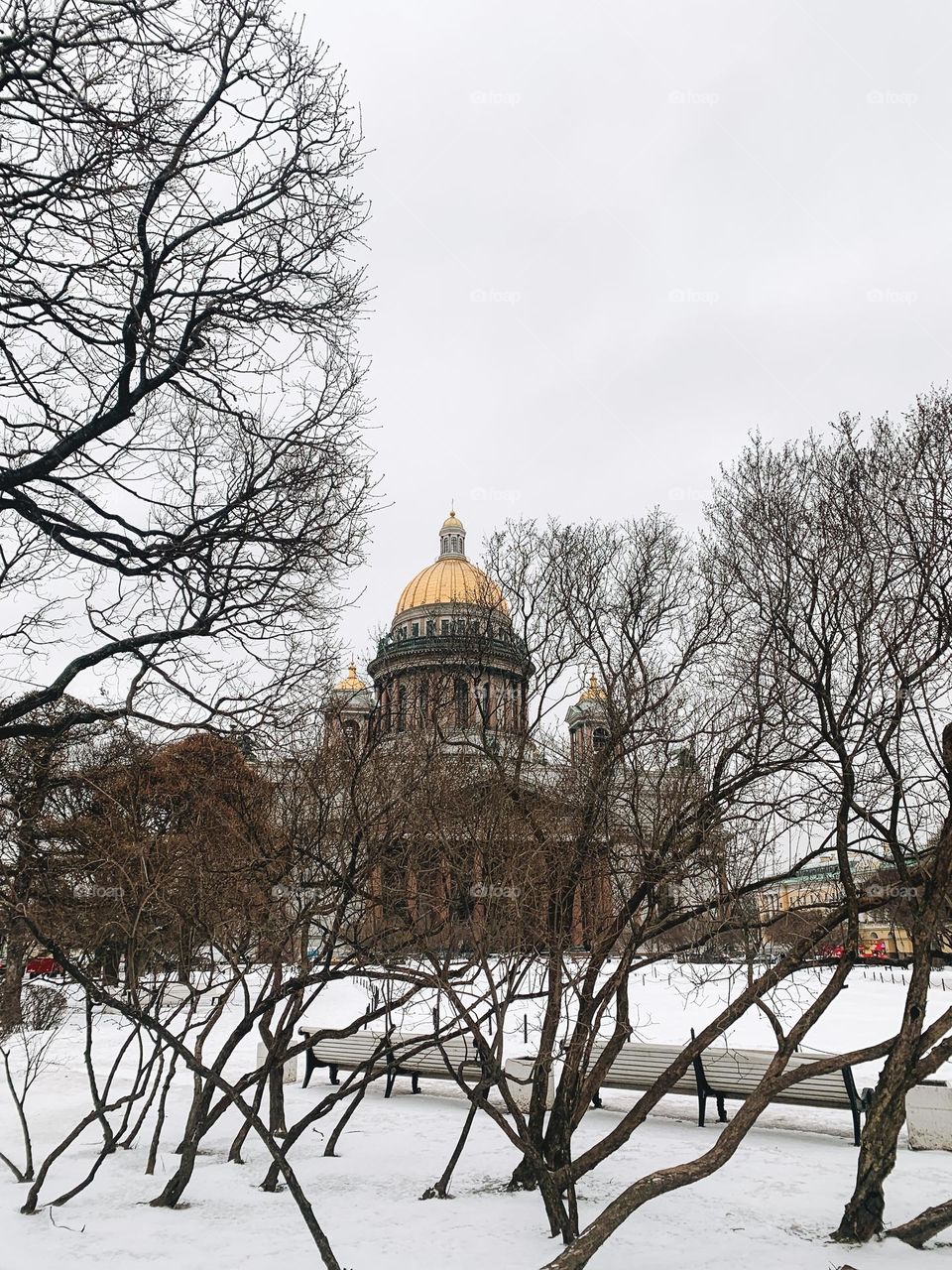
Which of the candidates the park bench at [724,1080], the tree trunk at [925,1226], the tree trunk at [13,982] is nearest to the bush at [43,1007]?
the tree trunk at [13,982]

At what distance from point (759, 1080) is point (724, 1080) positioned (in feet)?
1.56

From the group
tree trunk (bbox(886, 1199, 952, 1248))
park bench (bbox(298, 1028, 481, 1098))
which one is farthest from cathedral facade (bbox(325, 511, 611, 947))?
tree trunk (bbox(886, 1199, 952, 1248))

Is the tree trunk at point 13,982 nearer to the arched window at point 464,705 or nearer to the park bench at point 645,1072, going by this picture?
the arched window at point 464,705

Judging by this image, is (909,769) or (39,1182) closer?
(39,1182)

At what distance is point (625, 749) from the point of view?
10.6 metres

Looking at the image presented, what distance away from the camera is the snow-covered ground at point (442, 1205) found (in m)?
8.49

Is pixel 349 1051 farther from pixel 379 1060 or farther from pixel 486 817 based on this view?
pixel 486 817

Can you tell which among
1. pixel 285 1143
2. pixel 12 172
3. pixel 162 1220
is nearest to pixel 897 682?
pixel 285 1143

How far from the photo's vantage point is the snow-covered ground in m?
8.49

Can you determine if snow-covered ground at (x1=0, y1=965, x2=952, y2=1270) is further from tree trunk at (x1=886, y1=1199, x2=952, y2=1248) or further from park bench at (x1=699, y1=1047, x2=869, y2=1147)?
park bench at (x1=699, y1=1047, x2=869, y2=1147)

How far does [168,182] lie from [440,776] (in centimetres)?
859

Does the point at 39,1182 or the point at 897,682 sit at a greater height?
the point at 897,682

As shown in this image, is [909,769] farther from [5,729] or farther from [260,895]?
[5,729]

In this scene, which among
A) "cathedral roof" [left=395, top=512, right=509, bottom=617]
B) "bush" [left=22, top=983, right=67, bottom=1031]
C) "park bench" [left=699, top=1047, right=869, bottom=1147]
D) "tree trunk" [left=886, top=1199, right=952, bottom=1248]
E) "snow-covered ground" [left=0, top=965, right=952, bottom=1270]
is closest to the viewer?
"tree trunk" [left=886, top=1199, right=952, bottom=1248]
